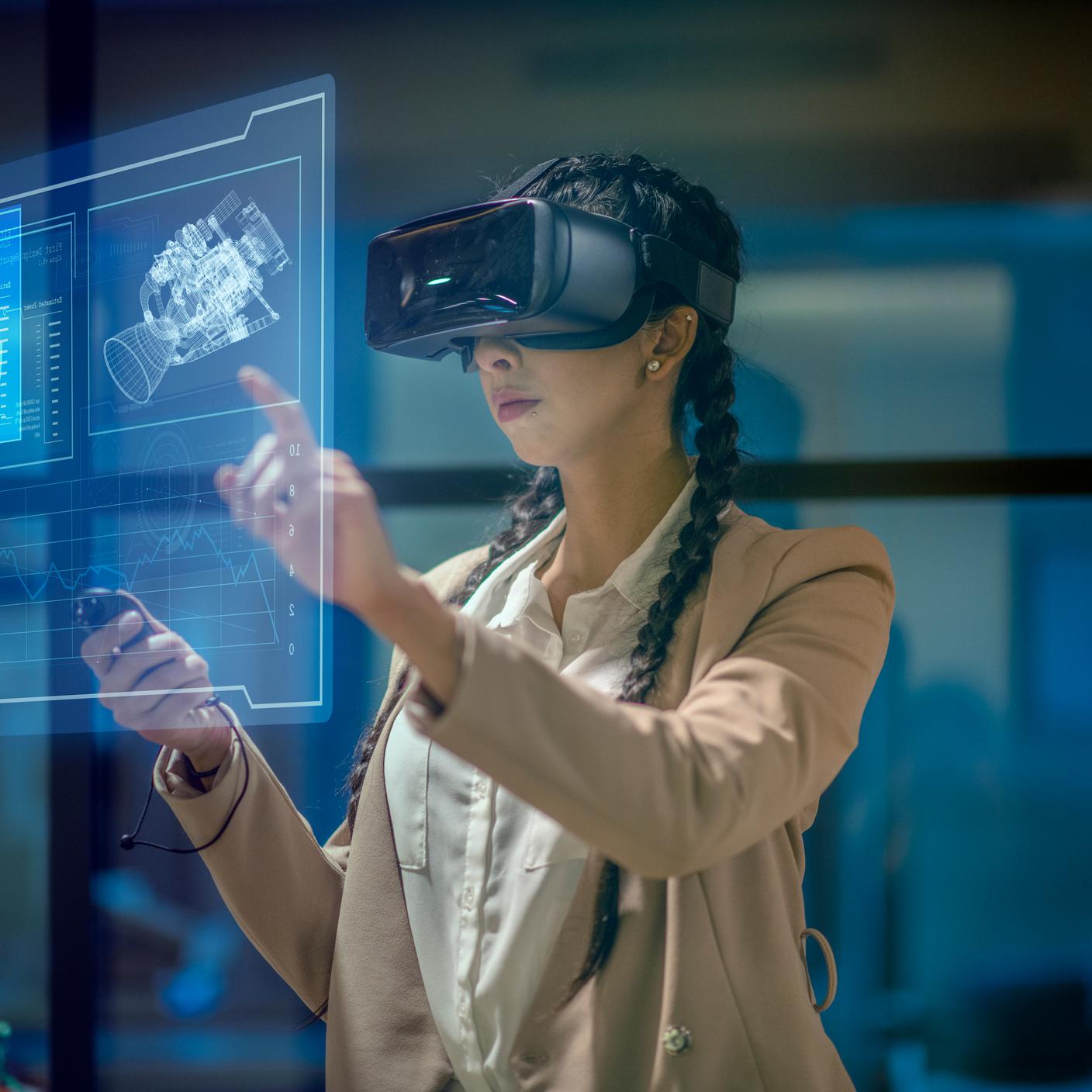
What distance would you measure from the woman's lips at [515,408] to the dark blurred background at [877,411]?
0.77 meters

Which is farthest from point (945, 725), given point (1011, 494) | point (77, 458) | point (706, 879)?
A: point (77, 458)

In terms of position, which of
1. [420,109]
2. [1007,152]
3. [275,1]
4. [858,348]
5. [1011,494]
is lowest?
[1011,494]

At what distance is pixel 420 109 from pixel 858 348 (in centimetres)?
91

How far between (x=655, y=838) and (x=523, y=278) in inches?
22.2

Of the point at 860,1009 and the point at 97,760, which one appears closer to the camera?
the point at 860,1009

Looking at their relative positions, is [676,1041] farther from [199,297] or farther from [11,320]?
[11,320]

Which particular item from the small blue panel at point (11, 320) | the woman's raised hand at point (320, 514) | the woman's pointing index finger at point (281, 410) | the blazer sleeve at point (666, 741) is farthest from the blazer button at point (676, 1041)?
the small blue panel at point (11, 320)

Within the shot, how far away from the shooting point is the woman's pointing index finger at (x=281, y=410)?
0.79 meters

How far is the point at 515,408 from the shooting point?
3.95ft

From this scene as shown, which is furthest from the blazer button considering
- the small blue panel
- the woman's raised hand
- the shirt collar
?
the small blue panel

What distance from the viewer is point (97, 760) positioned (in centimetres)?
221

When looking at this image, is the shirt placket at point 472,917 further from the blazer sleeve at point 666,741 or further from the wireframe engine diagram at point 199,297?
the wireframe engine diagram at point 199,297

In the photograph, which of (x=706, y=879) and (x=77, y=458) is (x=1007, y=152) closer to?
(x=706, y=879)

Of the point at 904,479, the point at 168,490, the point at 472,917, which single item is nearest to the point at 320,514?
the point at 472,917
